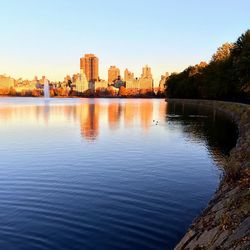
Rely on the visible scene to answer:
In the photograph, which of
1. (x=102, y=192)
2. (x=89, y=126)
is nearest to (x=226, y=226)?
(x=102, y=192)

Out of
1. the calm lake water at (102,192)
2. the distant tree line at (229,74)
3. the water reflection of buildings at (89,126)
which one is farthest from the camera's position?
the distant tree line at (229,74)

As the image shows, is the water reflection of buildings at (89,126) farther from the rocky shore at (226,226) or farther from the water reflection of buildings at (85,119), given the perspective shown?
the rocky shore at (226,226)

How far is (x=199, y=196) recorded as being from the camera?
25.4 m

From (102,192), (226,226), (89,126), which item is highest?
(226,226)

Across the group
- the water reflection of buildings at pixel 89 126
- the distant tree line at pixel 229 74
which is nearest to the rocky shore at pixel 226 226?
the water reflection of buildings at pixel 89 126

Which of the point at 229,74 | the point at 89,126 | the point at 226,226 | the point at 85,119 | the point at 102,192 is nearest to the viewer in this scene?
the point at 226,226

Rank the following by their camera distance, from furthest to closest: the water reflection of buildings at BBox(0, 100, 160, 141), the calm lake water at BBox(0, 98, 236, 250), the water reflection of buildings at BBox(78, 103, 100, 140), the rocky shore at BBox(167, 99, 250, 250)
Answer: the water reflection of buildings at BBox(0, 100, 160, 141)
the water reflection of buildings at BBox(78, 103, 100, 140)
the calm lake water at BBox(0, 98, 236, 250)
the rocky shore at BBox(167, 99, 250, 250)

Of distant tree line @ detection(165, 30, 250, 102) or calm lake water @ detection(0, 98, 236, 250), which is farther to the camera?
distant tree line @ detection(165, 30, 250, 102)

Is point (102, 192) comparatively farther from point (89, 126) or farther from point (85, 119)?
point (85, 119)

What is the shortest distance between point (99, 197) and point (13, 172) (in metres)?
11.4

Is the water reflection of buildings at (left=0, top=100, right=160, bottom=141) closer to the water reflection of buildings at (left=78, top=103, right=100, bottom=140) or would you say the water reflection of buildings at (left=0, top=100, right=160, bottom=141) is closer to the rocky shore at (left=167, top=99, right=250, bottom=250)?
the water reflection of buildings at (left=78, top=103, right=100, bottom=140)

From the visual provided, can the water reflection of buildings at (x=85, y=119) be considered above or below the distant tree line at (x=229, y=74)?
below

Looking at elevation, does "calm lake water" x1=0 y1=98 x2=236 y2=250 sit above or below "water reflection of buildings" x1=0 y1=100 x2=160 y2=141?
above

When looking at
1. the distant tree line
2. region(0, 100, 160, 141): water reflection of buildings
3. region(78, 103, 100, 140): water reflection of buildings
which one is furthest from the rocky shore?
the distant tree line
